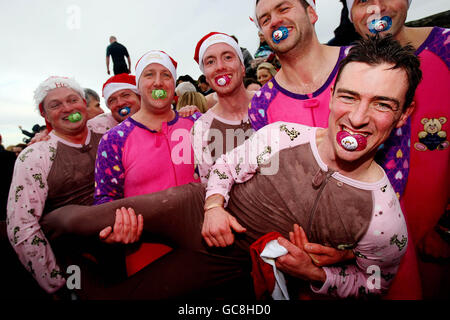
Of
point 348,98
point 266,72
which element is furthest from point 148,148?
point 266,72

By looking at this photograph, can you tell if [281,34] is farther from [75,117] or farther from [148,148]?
[75,117]

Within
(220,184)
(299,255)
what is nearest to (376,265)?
(299,255)

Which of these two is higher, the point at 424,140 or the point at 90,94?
the point at 90,94

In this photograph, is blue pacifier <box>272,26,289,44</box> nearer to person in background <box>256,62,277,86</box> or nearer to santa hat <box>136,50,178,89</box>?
santa hat <box>136,50,178,89</box>

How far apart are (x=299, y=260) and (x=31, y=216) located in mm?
2451

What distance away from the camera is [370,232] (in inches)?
47.5

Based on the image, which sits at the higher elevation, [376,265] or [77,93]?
[77,93]

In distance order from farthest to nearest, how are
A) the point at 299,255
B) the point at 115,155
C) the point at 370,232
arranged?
the point at 115,155 → the point at 299,255 → the point at 370,232

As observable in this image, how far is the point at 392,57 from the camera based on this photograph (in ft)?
3.79

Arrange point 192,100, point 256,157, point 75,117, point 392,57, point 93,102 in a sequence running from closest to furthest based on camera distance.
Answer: point 392,57, point 256,157, point 75,117, point 192,100, point 93,102

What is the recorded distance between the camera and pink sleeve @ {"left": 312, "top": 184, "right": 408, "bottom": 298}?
47.1 inches

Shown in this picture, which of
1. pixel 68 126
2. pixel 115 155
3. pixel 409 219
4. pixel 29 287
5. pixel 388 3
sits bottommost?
pixel 29 287
